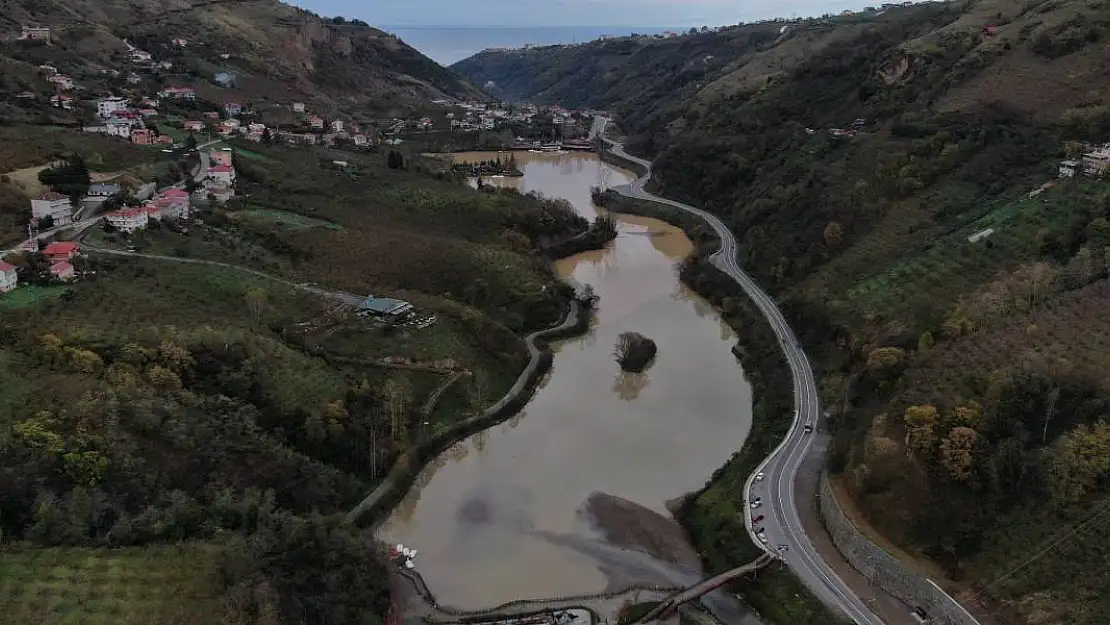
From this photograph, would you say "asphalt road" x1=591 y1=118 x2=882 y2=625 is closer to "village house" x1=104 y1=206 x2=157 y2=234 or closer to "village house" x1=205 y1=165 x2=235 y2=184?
"village house" x1=104 y1=206 x2=157 y2=234

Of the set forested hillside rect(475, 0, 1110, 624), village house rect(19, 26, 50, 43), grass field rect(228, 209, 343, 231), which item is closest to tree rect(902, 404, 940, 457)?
forested hillside rect(475, 0, 1110, 624)

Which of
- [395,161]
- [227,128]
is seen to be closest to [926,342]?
[395,161]

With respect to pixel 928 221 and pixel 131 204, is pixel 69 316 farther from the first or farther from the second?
pixel 928 221

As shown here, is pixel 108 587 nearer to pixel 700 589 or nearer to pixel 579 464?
pixel 700 589

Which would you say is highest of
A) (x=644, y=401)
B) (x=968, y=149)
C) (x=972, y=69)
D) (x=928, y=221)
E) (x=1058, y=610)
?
(x=972, y=69)

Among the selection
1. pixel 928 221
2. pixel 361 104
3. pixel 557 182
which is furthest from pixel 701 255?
pixel 361 104

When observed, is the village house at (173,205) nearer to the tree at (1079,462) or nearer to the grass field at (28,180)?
the grass field at (28,180)
